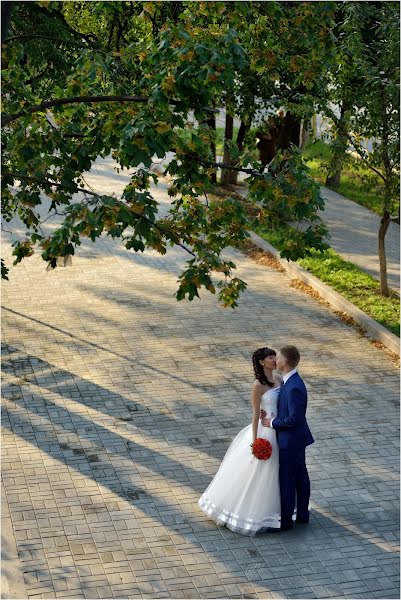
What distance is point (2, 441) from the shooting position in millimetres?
10062

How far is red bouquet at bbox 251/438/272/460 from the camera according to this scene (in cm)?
828

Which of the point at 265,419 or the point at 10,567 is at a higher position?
the point at 265,419

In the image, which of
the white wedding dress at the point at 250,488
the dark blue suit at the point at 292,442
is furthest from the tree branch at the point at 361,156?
the dark blue suit at the point at 292,442

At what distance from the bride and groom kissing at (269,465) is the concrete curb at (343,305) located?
5175 millimetres

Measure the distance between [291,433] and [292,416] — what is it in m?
0.20

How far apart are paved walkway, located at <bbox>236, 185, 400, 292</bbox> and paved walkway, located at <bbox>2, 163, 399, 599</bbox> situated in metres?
2.73

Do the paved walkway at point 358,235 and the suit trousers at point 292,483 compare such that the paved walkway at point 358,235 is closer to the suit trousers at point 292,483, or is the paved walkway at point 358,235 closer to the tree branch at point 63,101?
the suit trousers at point 292,483

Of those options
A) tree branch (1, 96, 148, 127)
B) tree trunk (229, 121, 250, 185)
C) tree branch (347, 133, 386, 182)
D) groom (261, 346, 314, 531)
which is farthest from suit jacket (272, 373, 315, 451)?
tree trunk (229, 121, 250, 185)

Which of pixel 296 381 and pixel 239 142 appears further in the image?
pixel 239 142

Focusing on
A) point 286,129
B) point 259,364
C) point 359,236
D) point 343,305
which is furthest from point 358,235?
point 259,364

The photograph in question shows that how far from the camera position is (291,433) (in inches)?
324

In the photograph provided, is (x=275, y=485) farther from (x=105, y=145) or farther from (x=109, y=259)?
(x=109, y=259)

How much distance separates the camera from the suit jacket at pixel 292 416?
8.12 m

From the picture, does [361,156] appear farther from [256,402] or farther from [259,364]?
[256,402]
